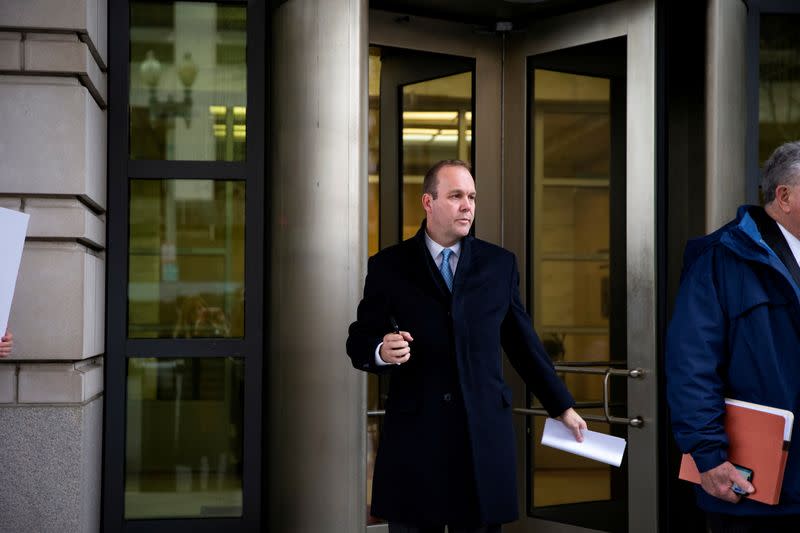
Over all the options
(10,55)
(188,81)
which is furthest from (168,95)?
(10,55)

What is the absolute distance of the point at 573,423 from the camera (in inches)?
144

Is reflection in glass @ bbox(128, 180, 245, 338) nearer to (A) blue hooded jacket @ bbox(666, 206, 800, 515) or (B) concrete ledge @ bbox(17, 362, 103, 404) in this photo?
(B) concrete ledge @ bbox(17, 362, 103, 404)

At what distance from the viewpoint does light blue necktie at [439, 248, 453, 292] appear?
12.1 feet

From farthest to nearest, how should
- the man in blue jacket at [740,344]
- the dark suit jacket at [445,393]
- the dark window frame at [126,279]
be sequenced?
the dark window frame at [126,279], the dark suit jacket at [445,393], the man in blue jacket at [740,344]

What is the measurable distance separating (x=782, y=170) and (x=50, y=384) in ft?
10.2

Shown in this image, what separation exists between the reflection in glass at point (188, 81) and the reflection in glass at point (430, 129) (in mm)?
888

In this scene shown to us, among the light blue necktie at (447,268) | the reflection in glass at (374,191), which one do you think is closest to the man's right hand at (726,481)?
the light blue necktie at (447,268)

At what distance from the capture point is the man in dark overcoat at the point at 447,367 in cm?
353

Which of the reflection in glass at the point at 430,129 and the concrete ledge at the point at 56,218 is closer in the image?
the concrete ledge at the point at 56,218

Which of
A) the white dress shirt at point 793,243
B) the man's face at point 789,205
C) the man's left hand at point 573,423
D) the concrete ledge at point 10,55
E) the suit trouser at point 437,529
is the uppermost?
the concrete ledge at point 10,55

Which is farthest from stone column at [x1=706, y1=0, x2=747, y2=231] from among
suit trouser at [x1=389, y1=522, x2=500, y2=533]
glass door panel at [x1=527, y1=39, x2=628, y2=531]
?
suit trouser at [x1=389, y1=522, x2=500, y2=533]

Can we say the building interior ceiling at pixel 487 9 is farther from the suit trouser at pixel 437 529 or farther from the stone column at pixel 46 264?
the suit trouser at pixel 437 529

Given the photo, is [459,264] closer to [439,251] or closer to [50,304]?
[439,251]

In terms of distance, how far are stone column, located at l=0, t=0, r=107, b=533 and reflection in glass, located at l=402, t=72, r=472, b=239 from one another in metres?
1.72
